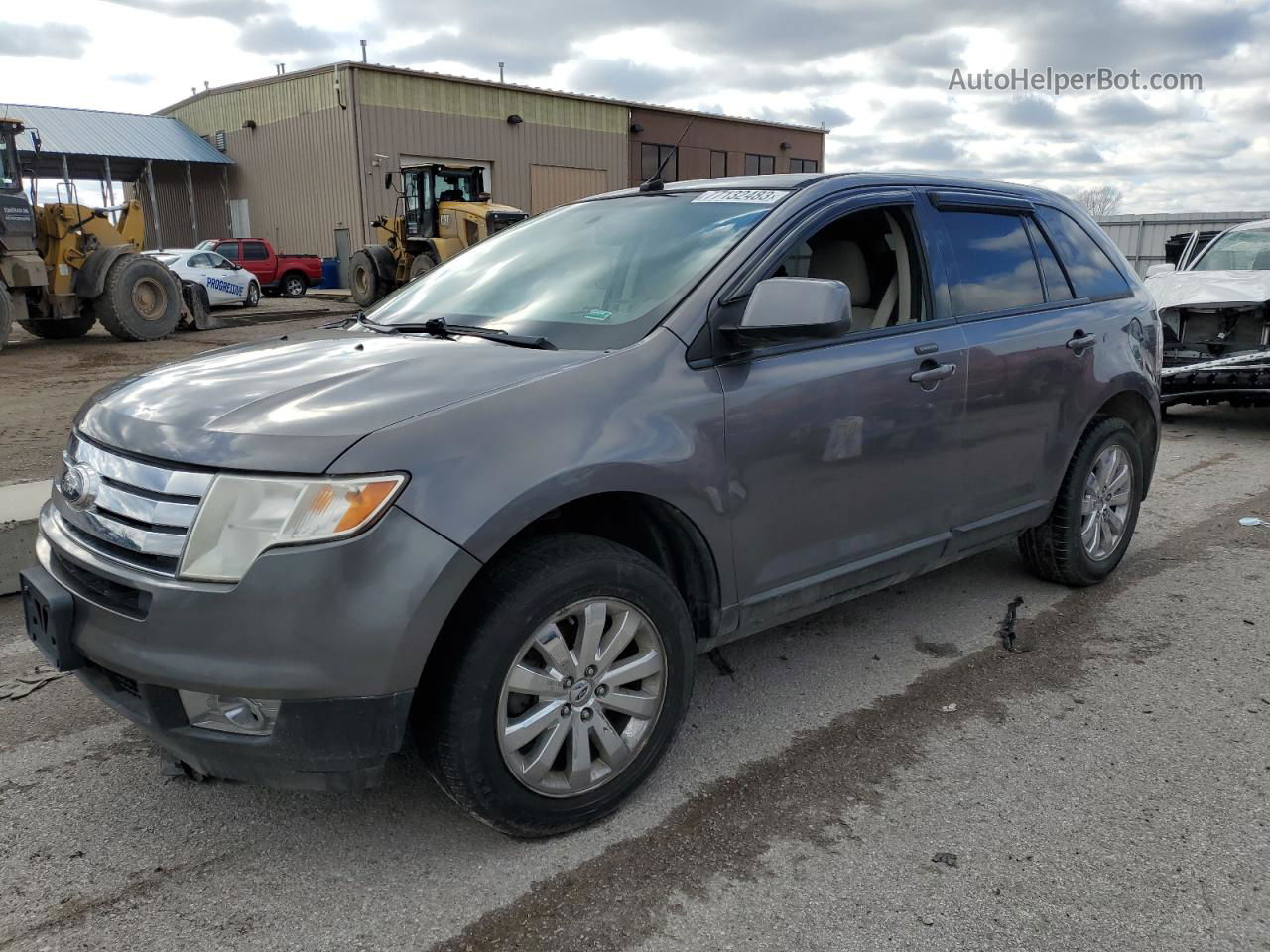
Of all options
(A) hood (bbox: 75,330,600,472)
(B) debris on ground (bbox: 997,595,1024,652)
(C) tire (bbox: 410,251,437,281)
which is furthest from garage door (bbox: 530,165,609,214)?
(A) hood (bbox: 75,330,600,472)

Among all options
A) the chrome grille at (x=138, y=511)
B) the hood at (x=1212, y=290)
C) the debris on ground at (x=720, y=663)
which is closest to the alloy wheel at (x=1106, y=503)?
the debris on ground at (x=720, y=663)

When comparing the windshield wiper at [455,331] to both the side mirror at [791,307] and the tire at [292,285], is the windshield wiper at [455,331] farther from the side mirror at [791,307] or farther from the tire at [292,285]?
the tire at [292,285]

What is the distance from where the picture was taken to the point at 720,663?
3.89 m

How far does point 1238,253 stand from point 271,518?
10503mm

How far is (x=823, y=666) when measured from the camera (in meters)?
3.89

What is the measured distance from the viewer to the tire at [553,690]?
243cm

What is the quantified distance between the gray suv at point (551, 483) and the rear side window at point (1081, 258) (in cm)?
45

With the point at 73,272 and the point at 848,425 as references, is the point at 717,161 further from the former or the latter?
the point at 848,425

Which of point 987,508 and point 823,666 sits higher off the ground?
point 987,508

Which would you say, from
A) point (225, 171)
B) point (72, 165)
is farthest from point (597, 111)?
point (72, 165)

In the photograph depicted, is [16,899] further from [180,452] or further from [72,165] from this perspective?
[72,165]

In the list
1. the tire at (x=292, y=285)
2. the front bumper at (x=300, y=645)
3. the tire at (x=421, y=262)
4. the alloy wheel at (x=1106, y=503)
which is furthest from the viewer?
the tire at (x=292, y=285)

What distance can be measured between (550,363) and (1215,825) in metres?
2.25

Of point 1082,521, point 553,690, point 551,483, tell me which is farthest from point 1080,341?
point 553,690
